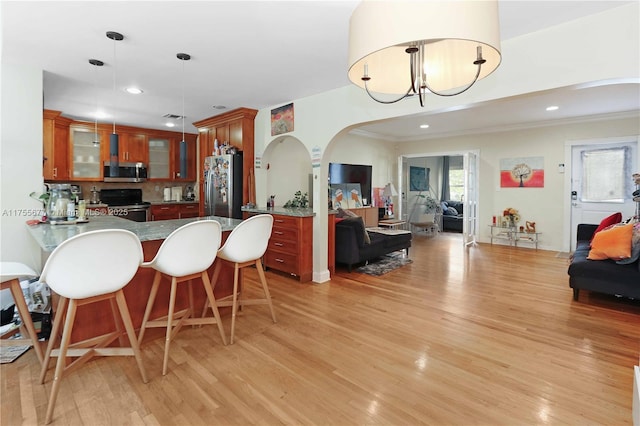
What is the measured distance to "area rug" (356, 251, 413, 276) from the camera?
4.66 m

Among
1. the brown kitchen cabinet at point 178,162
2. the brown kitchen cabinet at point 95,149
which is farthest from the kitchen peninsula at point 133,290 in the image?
the brown kitchen cabinet at point 178,162

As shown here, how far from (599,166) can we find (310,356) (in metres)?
6.46

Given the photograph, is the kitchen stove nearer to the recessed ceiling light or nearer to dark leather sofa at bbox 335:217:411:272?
the recessed ceiling light

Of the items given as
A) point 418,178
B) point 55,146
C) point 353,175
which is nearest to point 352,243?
point 353,175

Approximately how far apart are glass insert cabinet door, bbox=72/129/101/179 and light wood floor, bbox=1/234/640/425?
14.1 ft

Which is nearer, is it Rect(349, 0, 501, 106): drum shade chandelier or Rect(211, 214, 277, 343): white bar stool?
Rect(349, 0, 501, 106): drum shade chandelier

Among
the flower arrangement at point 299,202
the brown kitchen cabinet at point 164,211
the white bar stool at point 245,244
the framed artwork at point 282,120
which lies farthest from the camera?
the brown kitchen cabinet at point 164,211

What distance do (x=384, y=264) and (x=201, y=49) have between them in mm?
3771

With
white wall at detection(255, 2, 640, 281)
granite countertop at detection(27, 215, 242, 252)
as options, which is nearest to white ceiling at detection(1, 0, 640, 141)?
white wall at detection(255, 2, 640, 281)

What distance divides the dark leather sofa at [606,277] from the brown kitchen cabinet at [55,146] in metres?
7.27

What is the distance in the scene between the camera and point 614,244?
324cm

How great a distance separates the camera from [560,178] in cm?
609

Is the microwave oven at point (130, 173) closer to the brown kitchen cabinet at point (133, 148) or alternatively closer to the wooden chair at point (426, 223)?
the brown kitchen cabinet at point (133, 148)

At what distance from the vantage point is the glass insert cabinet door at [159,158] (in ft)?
21.1
